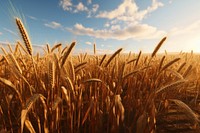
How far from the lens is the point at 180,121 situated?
231 cm

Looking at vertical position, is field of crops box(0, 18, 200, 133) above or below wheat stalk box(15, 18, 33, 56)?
below

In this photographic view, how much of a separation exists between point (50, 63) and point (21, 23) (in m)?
0.46

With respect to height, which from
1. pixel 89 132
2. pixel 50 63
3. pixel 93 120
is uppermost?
pixel 50 63

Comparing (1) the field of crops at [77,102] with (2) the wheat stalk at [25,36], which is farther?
(2) the wheat stalk at [25,36]

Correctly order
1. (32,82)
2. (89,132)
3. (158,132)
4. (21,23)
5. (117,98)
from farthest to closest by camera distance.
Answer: (32,82), (158,132), (89,132), (21,23), (117,98)

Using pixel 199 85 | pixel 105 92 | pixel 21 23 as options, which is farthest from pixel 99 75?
pixel 199 85

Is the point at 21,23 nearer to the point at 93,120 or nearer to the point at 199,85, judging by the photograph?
the point at 93,120

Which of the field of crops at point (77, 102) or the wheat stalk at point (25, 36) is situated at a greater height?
the wheat stalk at point (25, 36)

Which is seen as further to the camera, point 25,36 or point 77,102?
point 77,102

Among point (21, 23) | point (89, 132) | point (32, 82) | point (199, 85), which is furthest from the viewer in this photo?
point (199, 85)

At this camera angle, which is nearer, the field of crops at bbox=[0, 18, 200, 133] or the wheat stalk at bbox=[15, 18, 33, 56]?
the field of crops at bbox=[0, 18, 200, 133]

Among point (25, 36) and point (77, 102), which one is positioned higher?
point (25, 36)

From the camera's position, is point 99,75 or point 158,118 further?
point 99,75

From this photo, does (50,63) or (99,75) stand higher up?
(50,63)
